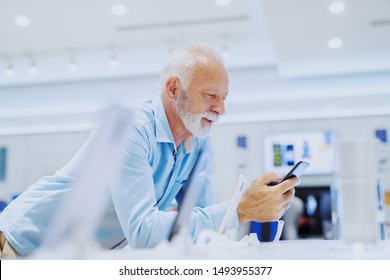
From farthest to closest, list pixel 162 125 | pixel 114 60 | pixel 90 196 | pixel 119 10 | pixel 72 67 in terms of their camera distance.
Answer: pixel 72 67 < pixel 114 60 < pixel 119 10 < pixel 162 125 < pixel 90 196

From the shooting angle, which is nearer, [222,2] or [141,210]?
[141,210]

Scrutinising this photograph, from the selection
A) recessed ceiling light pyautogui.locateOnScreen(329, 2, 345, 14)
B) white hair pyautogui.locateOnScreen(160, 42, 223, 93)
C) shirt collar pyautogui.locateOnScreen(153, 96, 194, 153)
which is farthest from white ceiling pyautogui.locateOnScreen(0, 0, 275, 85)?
shirt collar pyautogui.locateOnScreen(153, 96, 194, 153)

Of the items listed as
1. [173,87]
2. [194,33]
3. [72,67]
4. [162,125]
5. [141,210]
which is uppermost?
[194,33]

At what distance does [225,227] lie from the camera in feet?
3.32

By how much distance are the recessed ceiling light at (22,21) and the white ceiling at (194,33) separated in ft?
0.13

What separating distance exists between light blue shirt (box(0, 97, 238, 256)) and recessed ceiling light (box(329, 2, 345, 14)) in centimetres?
259

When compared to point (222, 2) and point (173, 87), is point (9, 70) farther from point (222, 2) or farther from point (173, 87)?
point (173, 87)

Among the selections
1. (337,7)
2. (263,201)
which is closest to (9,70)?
(337,7)

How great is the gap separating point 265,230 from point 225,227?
2.24 m

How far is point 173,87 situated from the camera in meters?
1.53

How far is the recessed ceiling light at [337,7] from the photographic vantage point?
152 inches

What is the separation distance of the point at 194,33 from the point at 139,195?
3.73m

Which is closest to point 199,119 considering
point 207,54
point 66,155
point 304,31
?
point 207,54

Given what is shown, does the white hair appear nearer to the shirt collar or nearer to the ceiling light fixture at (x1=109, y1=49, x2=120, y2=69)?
the shirt collar
